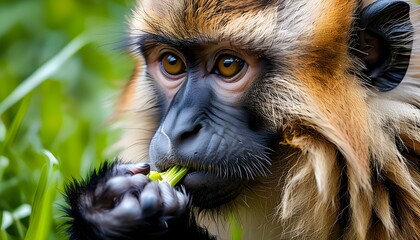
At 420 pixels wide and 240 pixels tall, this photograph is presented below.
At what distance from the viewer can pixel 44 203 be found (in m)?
4.38

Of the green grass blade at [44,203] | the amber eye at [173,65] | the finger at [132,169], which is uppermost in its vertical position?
the amber eye at [173,65]

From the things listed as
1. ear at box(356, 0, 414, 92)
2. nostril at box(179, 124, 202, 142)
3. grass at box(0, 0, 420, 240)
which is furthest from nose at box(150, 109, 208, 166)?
grass at box(0, 0, 420, 240)

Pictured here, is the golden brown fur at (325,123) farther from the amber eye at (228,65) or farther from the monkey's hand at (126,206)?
the monkey's hand at (126,206)

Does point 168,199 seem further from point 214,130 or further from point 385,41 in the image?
point 385,41

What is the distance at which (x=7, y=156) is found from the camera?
17.8 feet

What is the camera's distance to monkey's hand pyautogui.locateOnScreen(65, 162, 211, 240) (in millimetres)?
3850

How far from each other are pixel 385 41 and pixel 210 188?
1.13 metres

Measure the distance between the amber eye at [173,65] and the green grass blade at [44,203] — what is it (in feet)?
2.73

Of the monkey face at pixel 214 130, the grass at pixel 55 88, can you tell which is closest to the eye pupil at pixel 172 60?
the monkey face at pixel 214 130

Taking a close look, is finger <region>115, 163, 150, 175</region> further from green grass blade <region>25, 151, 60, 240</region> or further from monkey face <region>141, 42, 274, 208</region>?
green grass blade <region>25, 151, 60, 240</region>

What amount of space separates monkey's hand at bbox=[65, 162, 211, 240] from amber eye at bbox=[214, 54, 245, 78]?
684 mm

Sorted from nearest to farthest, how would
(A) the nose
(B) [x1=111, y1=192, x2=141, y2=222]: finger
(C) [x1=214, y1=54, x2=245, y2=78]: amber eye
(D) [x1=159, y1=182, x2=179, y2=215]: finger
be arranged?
(B) [x1=111, y1=192, x2=141, y2=222]: finger < (D) [x1=159, y1=182, x2=179, y2=215]: finger < (A) the nose < (C) [x1=214, y1=54, x2=245, y2=78]: amber eye

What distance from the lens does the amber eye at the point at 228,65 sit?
449 centimetres

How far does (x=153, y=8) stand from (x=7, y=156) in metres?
1.42
